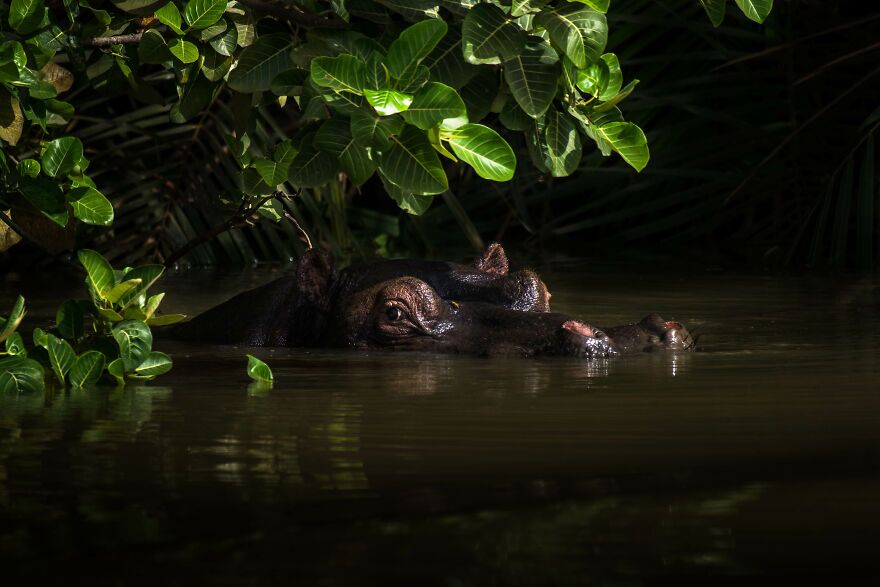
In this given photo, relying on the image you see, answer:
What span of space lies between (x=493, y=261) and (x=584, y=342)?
3.58ft

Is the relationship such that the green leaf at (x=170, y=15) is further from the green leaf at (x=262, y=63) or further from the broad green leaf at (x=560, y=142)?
the broad green leaf at (x=560, y=142)

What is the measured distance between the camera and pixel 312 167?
5086 mm

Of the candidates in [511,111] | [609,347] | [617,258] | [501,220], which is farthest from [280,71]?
[501,220]

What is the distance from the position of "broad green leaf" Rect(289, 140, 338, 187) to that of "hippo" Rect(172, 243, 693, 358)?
4.69 feet

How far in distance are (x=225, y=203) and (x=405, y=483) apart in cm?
340

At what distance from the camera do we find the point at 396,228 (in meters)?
13.5

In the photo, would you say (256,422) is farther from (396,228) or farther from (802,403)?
(396,228)

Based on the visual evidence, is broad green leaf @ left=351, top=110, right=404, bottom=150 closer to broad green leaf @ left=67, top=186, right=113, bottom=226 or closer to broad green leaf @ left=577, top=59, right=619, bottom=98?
broad green leaf @ left=577, top=59, right=619, bottom=98

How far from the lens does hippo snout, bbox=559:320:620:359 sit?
6199 mm

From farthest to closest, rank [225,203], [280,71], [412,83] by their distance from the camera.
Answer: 1. [225,203]
2. [280,71]
3. [412,83]

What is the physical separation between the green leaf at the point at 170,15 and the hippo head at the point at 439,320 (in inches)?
61.0

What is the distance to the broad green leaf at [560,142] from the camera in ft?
17.3

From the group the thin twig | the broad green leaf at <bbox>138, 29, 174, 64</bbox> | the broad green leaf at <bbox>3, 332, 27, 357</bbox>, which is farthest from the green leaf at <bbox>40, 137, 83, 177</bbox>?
the thin twig

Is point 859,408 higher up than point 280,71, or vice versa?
point 280,71
